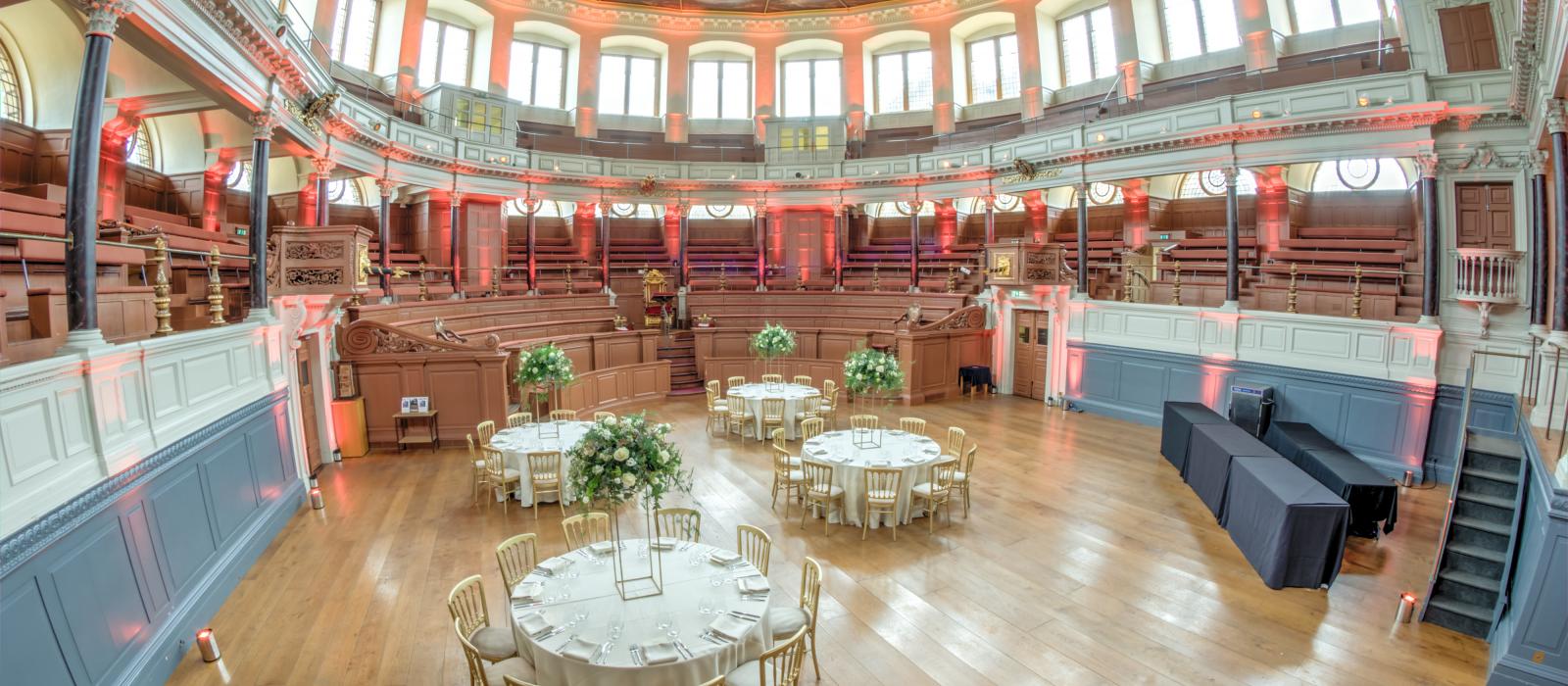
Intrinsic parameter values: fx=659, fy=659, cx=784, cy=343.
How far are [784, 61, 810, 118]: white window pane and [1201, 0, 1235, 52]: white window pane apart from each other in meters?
10.5

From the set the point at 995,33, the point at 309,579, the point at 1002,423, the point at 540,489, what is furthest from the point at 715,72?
the point at 309,579

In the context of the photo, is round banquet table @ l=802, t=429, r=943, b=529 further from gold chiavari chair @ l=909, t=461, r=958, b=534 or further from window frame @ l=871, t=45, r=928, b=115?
window frame @ l=871, t=45, r=928, b=115

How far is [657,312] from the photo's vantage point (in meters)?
17.4

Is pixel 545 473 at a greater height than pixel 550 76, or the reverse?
pixel 550 76

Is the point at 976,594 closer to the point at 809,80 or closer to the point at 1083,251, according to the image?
the point at 1083,251

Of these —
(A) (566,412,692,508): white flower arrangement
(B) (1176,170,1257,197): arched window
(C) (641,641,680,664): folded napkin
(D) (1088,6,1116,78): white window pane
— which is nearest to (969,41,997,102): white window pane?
(D) (1088,6,1116,78): white window pane

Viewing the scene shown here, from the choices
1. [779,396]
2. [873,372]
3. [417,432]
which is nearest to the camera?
[873,372]

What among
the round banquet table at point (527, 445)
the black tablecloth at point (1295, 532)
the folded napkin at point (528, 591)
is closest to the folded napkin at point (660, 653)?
the folded napkin at point (528, 591)

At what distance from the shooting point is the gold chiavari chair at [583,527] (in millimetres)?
5209

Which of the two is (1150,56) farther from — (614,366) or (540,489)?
(540,489)

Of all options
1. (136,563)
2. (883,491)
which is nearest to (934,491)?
(883,491)

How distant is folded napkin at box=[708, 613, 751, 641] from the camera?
12.5 feet

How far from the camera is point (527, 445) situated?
317 inches

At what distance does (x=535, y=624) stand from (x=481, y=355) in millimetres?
7274
